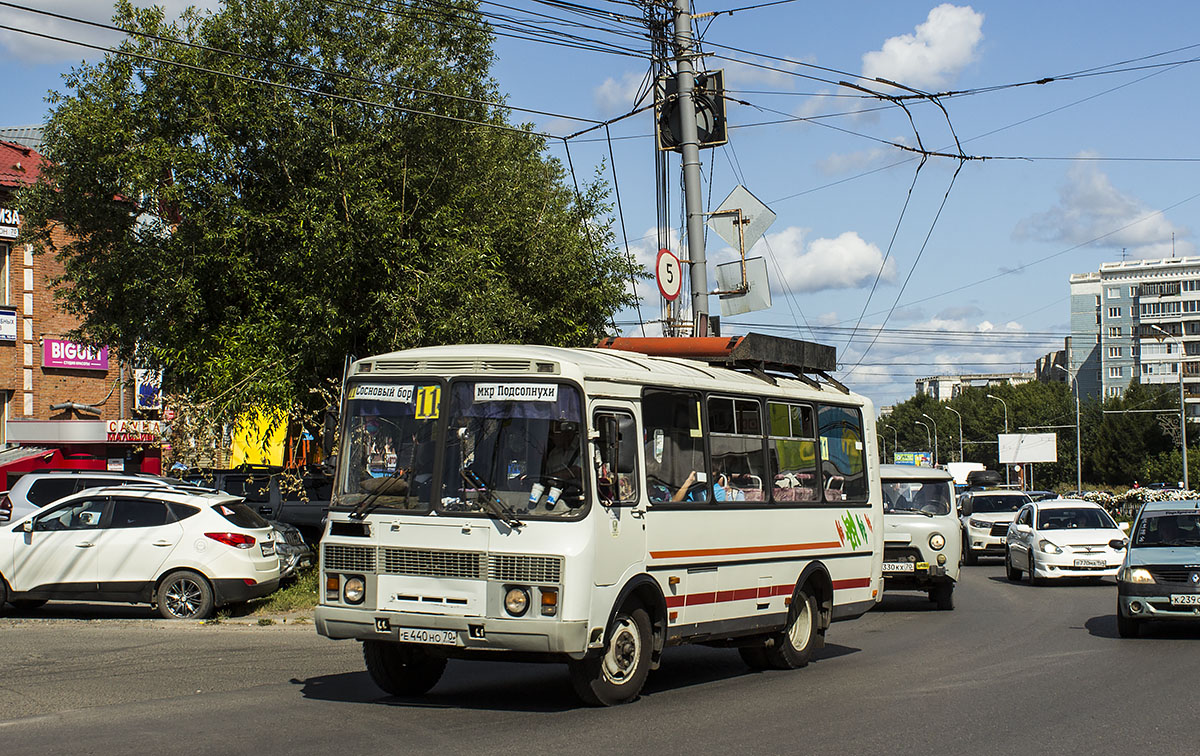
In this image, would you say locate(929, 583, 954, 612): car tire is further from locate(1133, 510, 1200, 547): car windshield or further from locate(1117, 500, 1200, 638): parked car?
locate(1117, 500, 1200, 638): parked car

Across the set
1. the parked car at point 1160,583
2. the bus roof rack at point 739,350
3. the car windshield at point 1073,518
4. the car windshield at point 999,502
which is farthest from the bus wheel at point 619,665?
the car windshield at point 999,502

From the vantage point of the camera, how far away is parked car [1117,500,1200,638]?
14.3 meters

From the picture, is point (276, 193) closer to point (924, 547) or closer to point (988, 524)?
point (924, 547)

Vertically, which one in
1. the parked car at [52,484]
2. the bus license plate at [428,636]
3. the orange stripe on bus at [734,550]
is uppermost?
the parked car at [52,484]

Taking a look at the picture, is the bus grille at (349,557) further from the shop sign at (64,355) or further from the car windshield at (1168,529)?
the shop sign at (64,355)

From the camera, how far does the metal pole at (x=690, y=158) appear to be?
1734 cm

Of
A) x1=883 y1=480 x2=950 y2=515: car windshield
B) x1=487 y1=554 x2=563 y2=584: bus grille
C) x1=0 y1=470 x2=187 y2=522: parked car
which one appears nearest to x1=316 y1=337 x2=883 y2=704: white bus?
x1=487 y1=554 x2=563 y2=584: bus grille

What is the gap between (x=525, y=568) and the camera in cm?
902

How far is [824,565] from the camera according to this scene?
12766mm

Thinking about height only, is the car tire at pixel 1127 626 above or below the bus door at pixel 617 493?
below

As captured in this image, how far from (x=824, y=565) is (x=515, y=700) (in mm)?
3983

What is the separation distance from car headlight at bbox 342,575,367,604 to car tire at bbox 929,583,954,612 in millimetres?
12462

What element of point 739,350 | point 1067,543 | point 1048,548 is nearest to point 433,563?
point 739,350

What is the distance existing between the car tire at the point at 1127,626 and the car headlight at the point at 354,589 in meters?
9.35
